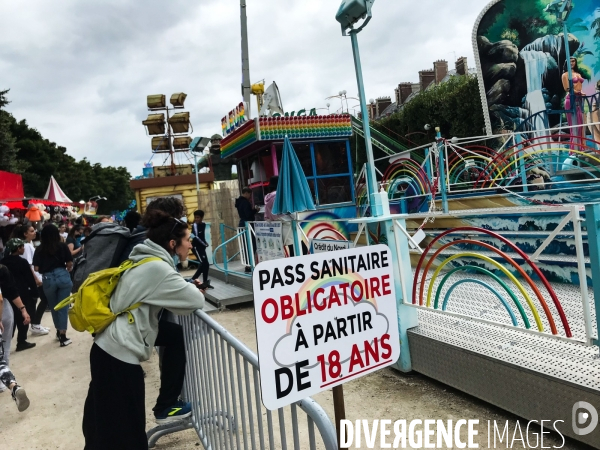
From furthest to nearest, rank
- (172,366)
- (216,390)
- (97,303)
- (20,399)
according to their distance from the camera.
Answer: (20,399) < (172,366) < (216,390) < (97,303)

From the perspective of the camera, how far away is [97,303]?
244 centimetres

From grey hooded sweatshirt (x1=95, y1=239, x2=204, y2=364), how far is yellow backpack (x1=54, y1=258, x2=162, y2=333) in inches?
1.0

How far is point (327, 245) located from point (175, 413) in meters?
2.37

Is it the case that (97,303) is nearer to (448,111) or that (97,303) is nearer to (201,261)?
(201,261)

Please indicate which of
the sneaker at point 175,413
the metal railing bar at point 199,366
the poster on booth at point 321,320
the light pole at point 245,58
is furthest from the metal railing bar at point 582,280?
the light pole at point 245,58

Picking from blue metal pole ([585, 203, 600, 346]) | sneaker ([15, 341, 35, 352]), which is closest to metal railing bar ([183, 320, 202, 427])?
blue metal pole ([585, 203, 600, 346])

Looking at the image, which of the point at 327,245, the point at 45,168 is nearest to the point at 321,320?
the point at 327,245

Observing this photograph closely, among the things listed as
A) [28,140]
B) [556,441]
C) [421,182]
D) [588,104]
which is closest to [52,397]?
[556,441]

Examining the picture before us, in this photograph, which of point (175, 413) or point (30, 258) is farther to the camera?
point (30, 258)

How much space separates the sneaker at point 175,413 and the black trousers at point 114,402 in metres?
0.67

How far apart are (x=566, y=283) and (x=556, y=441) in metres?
2.26

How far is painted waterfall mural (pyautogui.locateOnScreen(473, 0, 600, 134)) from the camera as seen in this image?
1095 centimetres

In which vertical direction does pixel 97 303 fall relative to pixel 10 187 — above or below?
below

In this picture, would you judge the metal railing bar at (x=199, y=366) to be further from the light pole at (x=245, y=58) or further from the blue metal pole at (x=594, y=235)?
the light pole at (x=245, y=58)
